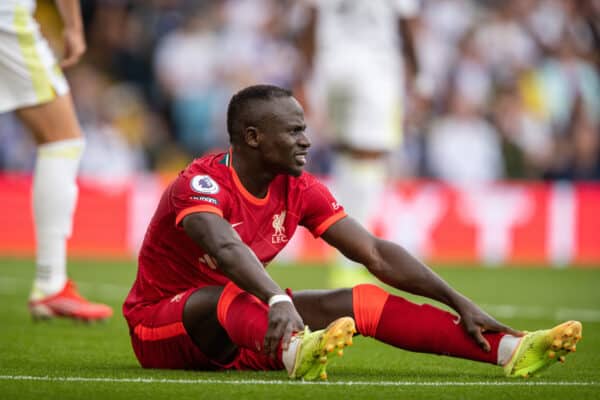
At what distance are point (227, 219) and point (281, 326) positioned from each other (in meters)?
0.68

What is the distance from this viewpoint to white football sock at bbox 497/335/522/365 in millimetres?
4387

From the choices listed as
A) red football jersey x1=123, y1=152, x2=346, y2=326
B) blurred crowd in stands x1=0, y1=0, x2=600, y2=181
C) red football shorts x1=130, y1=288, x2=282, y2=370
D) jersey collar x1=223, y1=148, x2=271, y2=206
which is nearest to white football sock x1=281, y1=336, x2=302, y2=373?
red football shorts x1=130, y1=288, x2=282, y2=370

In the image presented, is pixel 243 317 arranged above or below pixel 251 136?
below

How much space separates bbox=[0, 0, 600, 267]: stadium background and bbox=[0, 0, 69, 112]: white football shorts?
7.12 metres

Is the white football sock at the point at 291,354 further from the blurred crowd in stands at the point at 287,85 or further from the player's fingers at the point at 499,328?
the blurred crowd in stands at the point at 287,85

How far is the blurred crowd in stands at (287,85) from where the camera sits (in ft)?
A: 48.4

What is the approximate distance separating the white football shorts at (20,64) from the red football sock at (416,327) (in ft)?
8.53

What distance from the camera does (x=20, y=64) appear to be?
6273mm

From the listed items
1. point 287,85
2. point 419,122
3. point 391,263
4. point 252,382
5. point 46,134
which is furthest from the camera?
point 287,85

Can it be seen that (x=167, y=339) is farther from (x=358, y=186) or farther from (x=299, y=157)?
(x=358, y=186)

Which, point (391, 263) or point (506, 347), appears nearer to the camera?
point (506, 347)

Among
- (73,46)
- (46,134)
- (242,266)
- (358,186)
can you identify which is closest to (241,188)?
(242,266)

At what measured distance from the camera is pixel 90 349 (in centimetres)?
549

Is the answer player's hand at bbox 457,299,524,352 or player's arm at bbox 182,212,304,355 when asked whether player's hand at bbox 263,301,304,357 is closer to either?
player's arm at bbox 182,212,304,355
